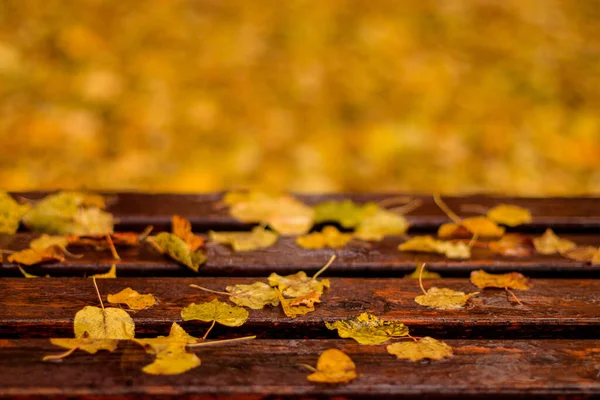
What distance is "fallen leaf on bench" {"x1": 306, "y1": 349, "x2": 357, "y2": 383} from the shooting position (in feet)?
2.95

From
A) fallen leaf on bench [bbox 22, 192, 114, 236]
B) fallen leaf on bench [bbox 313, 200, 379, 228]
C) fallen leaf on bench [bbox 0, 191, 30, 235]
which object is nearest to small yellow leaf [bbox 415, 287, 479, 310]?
fallen leaf on bench [bbox 313, 200, 379, 228]

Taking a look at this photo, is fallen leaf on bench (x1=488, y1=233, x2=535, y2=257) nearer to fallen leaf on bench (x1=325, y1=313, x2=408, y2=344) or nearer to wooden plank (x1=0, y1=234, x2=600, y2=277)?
wooden plank (x1=0, y1=234, x2=600, y2=277)

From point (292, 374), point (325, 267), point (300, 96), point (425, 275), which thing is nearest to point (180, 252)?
point (325, 267)

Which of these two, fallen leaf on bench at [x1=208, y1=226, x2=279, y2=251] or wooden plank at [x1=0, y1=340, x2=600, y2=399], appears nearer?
wooden plank at [x1=0, y1=340, x2=600, y2=399]

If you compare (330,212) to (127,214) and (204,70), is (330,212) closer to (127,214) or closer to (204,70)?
(127,214)

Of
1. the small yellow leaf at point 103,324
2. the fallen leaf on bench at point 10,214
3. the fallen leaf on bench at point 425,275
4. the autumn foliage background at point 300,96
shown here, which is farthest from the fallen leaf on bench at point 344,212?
the autumn foliage background at point 300,96

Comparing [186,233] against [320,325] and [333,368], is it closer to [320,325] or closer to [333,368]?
[320,325]

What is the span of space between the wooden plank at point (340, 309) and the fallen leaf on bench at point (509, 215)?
298mm

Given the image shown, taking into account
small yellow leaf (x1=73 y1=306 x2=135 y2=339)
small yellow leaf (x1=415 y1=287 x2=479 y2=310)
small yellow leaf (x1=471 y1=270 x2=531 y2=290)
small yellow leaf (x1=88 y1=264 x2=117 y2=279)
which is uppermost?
small yellow leaf (x1=471 y1=270 x2=531 y2=290)

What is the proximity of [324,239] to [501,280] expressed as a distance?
398 mm

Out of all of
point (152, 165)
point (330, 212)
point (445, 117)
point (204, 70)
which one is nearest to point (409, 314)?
point (330, 212)

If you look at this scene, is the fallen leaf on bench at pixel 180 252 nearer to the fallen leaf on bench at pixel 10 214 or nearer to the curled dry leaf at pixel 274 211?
the curled dry leaf at pixel 274 211

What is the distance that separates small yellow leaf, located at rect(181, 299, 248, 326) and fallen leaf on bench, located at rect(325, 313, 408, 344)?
159mm

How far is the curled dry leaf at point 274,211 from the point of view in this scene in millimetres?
1404
